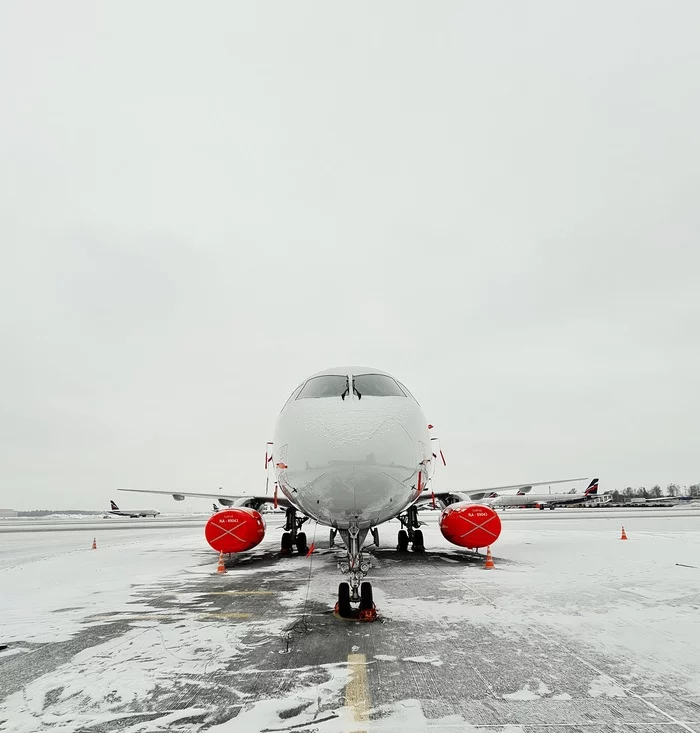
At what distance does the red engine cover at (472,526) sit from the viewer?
32.1ft

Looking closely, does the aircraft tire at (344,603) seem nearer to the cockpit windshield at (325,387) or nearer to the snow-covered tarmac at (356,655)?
the snow-covered tarmac at (356,655)

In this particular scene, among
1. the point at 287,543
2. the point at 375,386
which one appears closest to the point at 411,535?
the point at 287,543

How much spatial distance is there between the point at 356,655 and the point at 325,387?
3.49 metres

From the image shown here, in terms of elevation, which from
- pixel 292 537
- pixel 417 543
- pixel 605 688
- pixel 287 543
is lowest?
pixel 605 688

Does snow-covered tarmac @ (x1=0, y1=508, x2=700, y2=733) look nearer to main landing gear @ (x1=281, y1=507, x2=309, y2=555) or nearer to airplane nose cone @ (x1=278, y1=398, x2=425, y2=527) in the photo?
airplane nose cone @ (x1=278, y1=398, x2=425, y2=527)

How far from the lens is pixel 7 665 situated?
13.5ft

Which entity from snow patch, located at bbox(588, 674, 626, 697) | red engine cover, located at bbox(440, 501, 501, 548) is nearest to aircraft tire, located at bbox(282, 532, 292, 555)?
red engine cover, located at bbox(440, 501, 501, 548)

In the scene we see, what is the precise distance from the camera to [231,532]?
9883 millimetres

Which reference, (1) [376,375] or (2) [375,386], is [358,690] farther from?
(1) [376,375]

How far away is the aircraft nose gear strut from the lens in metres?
5.65

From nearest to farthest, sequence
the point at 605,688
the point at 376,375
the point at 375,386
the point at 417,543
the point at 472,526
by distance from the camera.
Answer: the point at 605,688 → the point at 375,386 → the point at 376,375 → the point at 472,526 → the point at 417,543

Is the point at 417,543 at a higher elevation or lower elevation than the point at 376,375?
lower

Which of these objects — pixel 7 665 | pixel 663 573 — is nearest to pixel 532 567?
pixel 663 573

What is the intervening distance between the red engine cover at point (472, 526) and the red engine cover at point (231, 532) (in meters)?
4.35
